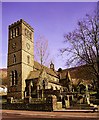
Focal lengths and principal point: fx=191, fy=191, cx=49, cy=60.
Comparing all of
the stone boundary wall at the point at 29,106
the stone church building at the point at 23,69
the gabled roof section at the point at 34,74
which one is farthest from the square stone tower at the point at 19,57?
the stone boundary wall at the point at 29,106

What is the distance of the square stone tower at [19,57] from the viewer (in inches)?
1511

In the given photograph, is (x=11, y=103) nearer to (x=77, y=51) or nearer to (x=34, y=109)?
(x=34, y=109)

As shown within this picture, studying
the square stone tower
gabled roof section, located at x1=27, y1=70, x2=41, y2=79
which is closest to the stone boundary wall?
the square stone tower

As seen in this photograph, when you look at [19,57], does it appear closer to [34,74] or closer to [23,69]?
[23,69]

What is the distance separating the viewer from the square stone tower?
38.4 m

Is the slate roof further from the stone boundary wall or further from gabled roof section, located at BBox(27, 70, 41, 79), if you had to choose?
the stone boundary wall

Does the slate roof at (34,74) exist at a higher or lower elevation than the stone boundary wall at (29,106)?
higher

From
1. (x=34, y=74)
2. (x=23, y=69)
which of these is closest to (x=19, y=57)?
(x=23, y=69)

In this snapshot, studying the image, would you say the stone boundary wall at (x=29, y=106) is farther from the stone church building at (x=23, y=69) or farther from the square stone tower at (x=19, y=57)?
the square stone tower at (x=19, y=57)

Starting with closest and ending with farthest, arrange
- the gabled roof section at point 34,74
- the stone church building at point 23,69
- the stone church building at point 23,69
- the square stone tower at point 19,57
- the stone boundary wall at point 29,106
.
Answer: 1. the stone boundary wall at point 29,106
2. the stone church building at point 23,69
3. the stone church building at point 23,69
4. the square stone tower at point 19,57
5. the gabled roof section at point 34,74

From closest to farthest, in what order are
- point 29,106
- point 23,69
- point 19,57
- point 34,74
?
point 29,106 → point 23,69 → point 19,57 → point 34,74

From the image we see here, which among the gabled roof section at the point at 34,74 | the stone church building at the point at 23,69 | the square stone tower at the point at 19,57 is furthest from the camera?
the gabled roof section at the point at 34,74

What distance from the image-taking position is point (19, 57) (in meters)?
39.5

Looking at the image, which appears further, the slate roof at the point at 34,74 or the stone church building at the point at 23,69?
the slate roof at the point at 34,74
